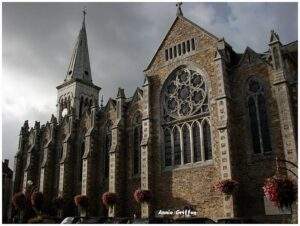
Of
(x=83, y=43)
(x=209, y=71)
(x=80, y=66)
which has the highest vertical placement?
(x=83, y=43)

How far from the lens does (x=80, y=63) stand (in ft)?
220

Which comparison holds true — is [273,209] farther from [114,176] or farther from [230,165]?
[114,176]

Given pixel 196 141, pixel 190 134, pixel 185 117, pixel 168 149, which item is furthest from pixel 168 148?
pixel 185 117

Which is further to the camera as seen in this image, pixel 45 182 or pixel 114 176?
pixel 45 182

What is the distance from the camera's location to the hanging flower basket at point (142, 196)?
109 ft

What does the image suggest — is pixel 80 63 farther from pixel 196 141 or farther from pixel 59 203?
pixel 196 141

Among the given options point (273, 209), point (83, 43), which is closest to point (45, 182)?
point (273, 209)

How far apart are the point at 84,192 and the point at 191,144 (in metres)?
13.0

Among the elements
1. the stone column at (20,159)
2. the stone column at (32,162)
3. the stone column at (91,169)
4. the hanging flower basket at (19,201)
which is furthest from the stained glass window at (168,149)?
the stone column at (20,159)

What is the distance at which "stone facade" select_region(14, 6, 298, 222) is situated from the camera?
29.6 m

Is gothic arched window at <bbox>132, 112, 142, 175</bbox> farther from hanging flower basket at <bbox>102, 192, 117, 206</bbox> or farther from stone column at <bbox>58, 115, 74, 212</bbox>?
stone column at <bbox>58, 115, 74, 212</bbox>

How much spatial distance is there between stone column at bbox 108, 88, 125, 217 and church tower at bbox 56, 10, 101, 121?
2360 cm

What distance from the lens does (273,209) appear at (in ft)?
90.9

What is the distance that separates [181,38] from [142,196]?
16330 mm
